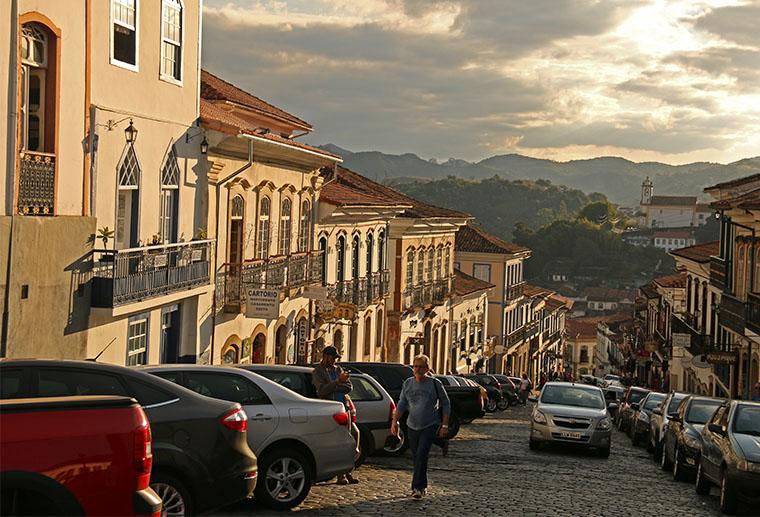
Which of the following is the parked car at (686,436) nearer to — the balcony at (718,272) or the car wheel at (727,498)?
the car wheel at (727,498)

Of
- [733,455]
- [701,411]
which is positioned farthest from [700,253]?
[733,455]

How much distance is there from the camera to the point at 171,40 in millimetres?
21375

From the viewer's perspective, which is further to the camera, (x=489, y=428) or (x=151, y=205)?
(x=489, y=428)

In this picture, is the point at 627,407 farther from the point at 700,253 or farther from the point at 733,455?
the point at 700,253

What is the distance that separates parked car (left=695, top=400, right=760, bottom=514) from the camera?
13.6 metres

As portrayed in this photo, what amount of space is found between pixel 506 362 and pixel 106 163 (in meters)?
61.6

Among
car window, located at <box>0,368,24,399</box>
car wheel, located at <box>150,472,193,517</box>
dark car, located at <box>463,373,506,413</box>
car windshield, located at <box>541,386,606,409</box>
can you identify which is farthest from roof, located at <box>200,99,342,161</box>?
dark car, located at <box>463,373,506,413</box>

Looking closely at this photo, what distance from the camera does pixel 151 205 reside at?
2064 cm

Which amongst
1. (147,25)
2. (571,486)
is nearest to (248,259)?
(147,25)

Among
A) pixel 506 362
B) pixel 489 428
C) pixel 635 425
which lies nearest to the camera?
pixel 635 425

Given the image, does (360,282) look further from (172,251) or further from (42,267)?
(42,267)

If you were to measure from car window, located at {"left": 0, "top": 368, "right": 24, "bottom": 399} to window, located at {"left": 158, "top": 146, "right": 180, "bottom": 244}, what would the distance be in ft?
39.4

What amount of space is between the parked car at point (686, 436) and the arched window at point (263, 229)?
1129 centimetres

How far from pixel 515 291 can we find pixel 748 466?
63.4m
